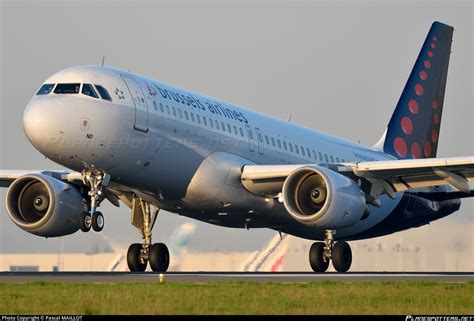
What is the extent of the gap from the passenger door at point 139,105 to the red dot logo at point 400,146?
52.8ft

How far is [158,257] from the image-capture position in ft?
123

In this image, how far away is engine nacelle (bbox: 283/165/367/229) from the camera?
3425cm

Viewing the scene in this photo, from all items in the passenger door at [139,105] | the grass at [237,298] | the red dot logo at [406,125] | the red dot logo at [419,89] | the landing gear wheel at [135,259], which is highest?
the red dot logo at [419,89]

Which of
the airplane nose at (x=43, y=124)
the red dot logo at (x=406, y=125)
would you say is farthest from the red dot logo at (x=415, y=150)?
the airplane nose at (x=43, y=124)

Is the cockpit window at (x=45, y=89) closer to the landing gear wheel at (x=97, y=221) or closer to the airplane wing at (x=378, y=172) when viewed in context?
the landing gear wheel at (x=97, y=221)

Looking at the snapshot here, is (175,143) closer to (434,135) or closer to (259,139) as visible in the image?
(259,139)

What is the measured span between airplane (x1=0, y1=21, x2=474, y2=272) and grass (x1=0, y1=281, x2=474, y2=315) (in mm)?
6924

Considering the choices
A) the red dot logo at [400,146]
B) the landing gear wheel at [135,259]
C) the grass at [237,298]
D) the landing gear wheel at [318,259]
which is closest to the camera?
the grass at [237,298]

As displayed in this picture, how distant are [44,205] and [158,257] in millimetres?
3892

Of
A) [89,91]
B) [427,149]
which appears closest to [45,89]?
[89,91]

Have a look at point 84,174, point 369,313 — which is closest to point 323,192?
point 84,174

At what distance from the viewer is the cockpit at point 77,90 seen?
106ft

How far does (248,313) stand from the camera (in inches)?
788

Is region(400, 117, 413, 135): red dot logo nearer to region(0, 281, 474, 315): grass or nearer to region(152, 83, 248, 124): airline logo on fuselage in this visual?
region(152, 83, 248, 124): airline logo on fuselage
